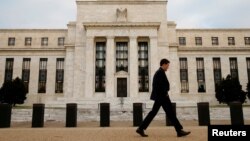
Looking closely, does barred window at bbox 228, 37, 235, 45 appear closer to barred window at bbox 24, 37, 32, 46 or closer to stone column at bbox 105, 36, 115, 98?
stone column at bbox 105, 36, 115, 98

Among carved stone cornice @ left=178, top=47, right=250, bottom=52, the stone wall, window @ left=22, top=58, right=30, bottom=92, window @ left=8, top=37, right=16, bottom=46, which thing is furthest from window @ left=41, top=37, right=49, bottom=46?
the stone wall

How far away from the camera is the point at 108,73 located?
1580 inches

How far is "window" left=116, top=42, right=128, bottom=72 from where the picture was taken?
41.4m

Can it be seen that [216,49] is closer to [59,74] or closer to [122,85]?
[122,85]

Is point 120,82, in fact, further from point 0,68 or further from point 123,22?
point 0,68

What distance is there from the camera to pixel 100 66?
136ft

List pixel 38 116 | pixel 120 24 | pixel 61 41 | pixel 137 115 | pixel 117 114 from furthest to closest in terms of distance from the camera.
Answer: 1. pixel 61 41
2. pixel 120 24
3. pixel 117 114
4. pixel 137 115
5. pixel 38 116

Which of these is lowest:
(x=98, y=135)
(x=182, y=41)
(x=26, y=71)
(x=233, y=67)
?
(x=98, y=135)

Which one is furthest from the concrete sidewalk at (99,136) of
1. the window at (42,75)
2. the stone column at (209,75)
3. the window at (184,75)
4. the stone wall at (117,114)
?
the stone column at (209,75)

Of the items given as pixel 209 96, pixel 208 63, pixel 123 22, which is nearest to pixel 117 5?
pixel 123 22

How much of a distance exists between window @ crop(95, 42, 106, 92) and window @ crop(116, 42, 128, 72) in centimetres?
211

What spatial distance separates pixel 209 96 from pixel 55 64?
2700 centimetres

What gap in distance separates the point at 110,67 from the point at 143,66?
200 inches

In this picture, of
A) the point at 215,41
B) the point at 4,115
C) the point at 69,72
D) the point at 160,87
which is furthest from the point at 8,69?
the point at 160,87
